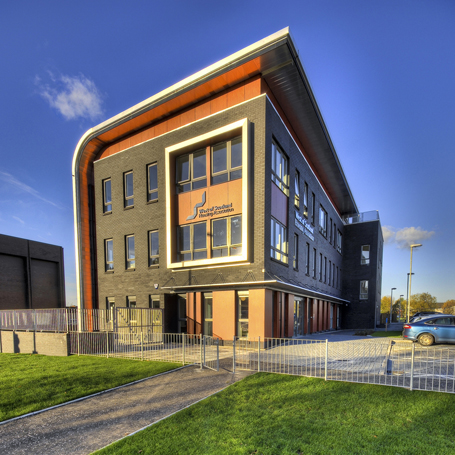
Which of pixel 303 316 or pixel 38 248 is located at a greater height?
pixel 38 248

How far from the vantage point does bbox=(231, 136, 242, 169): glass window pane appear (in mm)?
15406

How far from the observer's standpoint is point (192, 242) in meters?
16.7

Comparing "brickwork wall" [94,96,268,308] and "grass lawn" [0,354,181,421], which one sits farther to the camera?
"brickwork wall" [94,96,268,308]

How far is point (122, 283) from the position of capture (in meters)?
19.6

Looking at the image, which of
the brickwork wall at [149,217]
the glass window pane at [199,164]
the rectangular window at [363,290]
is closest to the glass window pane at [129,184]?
the brickwork wall at [149,217]

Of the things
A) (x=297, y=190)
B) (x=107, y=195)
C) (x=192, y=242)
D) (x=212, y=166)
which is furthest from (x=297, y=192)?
(x=107, y=195)

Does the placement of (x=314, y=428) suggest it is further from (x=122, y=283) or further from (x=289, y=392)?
(x=122, y=283)

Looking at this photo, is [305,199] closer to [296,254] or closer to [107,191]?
[296,254]

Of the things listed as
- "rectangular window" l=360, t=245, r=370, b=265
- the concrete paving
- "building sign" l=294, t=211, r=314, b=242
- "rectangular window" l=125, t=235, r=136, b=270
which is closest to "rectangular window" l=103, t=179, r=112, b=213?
"rectangular window" l=125, t=235, r=136, b=270

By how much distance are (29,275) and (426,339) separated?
36.4 metres

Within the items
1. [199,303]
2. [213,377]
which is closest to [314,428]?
[213,377]

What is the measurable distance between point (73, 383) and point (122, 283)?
11525 mm

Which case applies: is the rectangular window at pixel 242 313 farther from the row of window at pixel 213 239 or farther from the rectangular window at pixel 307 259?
the rectangular window at pixel 307 259

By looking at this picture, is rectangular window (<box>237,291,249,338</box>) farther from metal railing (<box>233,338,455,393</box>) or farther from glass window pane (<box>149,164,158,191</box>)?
glass window pane (<box>149,164,158,191</box>)
